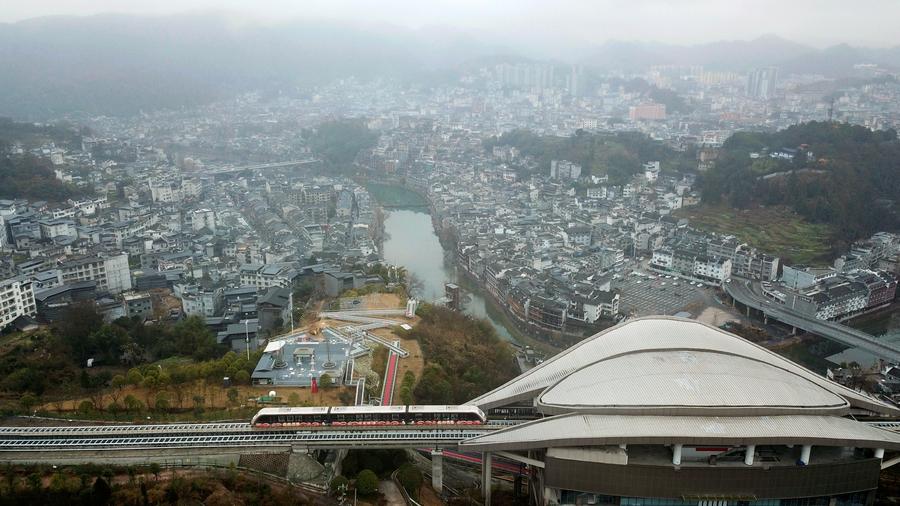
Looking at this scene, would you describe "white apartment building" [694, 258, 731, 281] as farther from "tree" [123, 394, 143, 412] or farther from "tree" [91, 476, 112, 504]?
"tree" [91, 476, 112, 504]

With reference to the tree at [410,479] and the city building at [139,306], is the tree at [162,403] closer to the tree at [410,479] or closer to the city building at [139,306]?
the tree at [410,479]

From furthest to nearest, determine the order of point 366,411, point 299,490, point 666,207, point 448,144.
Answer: point 448,144 < point 666,207 < point 366,411 < point 299,490

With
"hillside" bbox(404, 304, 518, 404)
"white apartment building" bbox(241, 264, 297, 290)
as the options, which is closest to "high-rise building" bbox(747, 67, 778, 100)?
"white apartment building" bbox(241, 264, 297, 290)

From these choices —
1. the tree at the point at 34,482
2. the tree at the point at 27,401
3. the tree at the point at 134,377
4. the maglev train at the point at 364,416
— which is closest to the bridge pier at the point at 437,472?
the maglev train at the point at 364,416

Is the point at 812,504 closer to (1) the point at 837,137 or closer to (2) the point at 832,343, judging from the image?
(2) the point at 832,343

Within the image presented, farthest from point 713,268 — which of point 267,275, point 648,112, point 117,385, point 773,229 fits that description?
point 648,112

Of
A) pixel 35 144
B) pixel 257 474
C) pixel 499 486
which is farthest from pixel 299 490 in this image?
pixel 35 144
